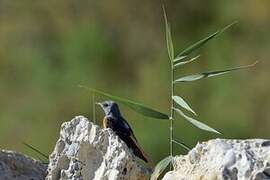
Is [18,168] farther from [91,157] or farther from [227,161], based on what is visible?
[227,161]

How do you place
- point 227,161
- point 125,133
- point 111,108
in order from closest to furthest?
point 227,161 → point 125,133 → point 111,108

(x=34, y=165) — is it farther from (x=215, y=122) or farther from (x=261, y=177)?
(x=215, y=122)

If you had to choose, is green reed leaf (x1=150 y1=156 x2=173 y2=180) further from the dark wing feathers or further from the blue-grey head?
the blue-grey head

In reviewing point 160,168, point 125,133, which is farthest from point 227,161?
point 125,133

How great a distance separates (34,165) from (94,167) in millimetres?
159

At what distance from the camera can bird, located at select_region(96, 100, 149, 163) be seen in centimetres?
131

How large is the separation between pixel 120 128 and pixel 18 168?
0.53 ft

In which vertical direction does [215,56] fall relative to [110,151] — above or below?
below

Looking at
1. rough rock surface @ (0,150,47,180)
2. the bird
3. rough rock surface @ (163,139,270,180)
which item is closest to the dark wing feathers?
the bird

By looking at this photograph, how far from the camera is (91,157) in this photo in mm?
1252

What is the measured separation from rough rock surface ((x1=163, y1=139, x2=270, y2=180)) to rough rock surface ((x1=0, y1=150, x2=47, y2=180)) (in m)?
0.32

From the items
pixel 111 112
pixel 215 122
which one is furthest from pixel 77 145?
pixel 215 122

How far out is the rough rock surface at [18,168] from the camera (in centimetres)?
Result: 132

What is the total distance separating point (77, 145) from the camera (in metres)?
1.27
